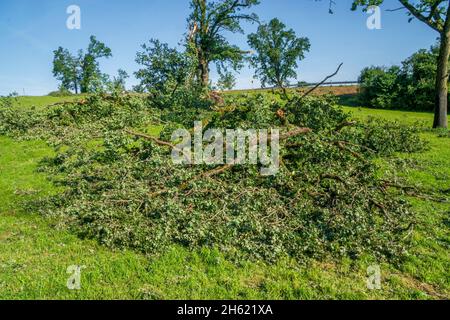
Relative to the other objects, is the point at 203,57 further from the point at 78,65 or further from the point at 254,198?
the point at 78,65

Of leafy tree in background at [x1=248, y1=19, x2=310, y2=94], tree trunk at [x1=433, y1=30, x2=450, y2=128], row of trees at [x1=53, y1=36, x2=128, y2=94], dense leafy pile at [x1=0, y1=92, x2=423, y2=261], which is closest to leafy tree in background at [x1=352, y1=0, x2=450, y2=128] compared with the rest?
tree trunk at [x1=433, y1=30, x2=450, y2=128]

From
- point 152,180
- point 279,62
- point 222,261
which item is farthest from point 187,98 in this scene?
point 279,62

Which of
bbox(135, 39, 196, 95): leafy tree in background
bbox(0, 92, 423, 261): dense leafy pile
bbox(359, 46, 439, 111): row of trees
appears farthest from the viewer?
bbox(359, 46, 439, 111): row of trees

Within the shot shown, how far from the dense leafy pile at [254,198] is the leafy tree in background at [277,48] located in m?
36.5

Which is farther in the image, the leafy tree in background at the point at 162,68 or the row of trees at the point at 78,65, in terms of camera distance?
the row of trees at the point at 78,65

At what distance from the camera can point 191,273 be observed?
415 cm

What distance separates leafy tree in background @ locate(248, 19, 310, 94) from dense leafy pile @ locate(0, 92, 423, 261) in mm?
36542

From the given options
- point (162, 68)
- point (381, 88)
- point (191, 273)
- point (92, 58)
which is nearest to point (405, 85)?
point (381, 88)

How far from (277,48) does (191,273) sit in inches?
1683

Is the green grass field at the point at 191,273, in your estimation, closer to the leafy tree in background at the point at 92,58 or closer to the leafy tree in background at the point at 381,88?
the leafy tree in background at the point at 381,88

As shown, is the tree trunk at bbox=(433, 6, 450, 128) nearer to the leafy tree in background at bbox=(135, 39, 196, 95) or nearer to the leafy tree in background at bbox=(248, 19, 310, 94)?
the leafy tree in background at bbox=(135, 39, 196, 95)

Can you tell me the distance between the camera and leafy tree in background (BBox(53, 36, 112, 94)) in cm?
6300

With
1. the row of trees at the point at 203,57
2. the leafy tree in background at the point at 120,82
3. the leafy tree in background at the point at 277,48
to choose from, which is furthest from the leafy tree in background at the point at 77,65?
the leafy tree in background at the point at 120,82

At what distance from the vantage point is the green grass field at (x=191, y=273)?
3.79 metres
